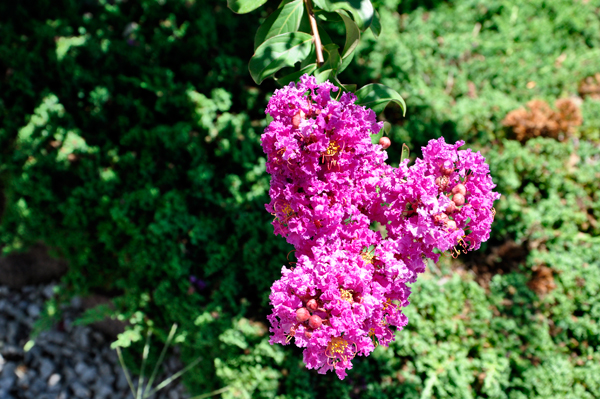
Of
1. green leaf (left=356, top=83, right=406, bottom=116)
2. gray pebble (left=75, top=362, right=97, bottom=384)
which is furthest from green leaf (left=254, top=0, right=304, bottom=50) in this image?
gray pebble (left=75, top=362, right=97, bottom=384)

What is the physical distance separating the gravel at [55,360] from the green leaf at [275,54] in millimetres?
2288

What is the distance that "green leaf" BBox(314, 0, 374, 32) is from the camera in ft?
4.50

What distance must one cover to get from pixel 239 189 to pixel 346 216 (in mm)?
1519

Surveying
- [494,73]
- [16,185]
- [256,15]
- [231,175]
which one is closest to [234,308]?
[231,175]

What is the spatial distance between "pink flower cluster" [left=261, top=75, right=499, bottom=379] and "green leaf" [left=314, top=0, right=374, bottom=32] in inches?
13.5

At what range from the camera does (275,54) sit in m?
1.38

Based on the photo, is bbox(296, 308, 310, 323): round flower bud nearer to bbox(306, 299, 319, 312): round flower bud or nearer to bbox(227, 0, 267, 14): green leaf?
bbox(306, 299, 319, 312): round flower bud

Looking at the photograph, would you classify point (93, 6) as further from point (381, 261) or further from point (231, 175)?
point (381, 261)

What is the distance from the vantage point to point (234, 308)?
7.79 feet

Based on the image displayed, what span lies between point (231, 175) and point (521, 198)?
2.00 m

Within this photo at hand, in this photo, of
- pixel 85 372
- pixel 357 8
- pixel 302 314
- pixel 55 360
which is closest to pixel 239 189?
pixel 357 8

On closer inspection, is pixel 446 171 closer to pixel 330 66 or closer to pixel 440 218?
pixel 440 218

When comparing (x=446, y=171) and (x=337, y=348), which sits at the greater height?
(x=446, y=171)

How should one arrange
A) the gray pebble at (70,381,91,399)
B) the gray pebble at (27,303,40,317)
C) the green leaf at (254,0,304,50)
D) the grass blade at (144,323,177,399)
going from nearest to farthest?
the green leaf at (254,0,304,50) < the grass blade at (144,323,177,399) < the gray pebble at (70,381,91,399) < the gray pebble at (27,303,40,317)
